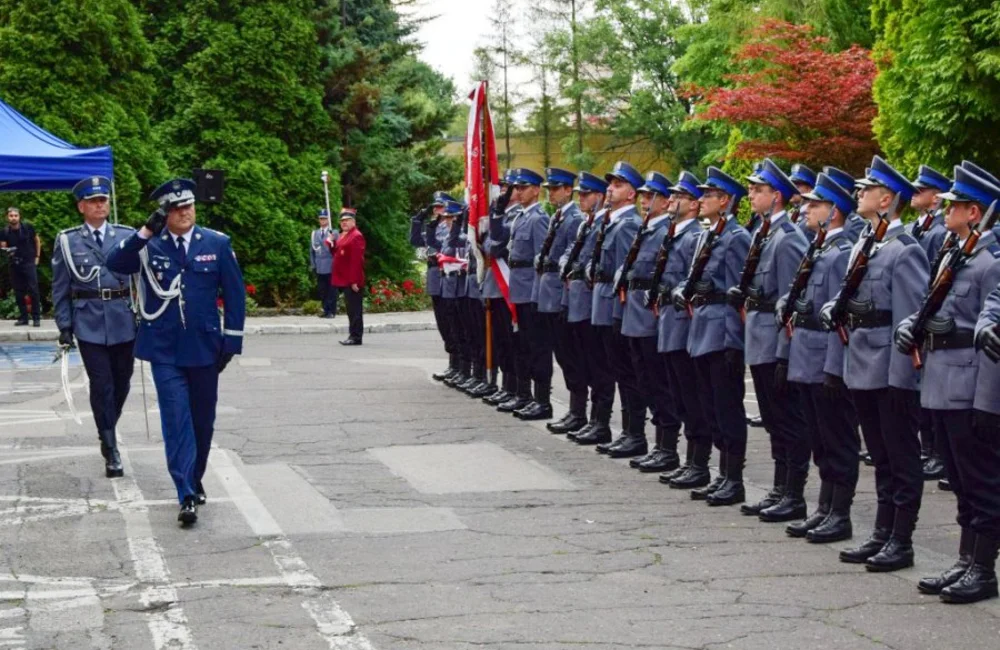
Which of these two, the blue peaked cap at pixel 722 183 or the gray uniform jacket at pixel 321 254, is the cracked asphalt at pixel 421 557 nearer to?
the blue peaked cap at pixel 722 183

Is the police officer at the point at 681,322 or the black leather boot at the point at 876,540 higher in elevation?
the police officer at the point at 681,322

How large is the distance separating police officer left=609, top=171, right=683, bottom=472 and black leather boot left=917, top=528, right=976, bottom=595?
3871 millimetres

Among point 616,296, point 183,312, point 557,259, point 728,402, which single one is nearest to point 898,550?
point 728,402

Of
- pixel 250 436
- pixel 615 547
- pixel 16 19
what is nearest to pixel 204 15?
pixel 16 19

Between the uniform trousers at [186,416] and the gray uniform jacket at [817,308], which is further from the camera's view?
the uniform trousers at [186,416]

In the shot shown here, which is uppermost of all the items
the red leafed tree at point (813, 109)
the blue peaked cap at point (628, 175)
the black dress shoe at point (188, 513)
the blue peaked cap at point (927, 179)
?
the red leafed tree at point (813, 109)

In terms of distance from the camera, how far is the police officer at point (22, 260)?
88.5 ft

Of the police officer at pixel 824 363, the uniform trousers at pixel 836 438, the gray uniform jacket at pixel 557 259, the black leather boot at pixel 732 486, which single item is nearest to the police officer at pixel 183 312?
the black leather boot at pixel 732 486

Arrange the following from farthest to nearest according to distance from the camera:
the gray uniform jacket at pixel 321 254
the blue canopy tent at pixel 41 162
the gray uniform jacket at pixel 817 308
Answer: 1. the gray uniform jacket at pixel 321 254
2. the blue canopy tent at pixel 41 162
3. the gray uniform jacket at pixel 817 308

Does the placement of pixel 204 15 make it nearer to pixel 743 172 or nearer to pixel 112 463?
pixel 743 172

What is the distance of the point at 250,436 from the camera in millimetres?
13797

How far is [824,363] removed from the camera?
8.96 meters

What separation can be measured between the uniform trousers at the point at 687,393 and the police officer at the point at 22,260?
60.0ft

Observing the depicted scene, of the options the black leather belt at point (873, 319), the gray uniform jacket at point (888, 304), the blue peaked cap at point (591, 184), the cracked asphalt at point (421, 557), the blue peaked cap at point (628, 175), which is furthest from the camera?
the blue peaked cap at point (591, 184)
